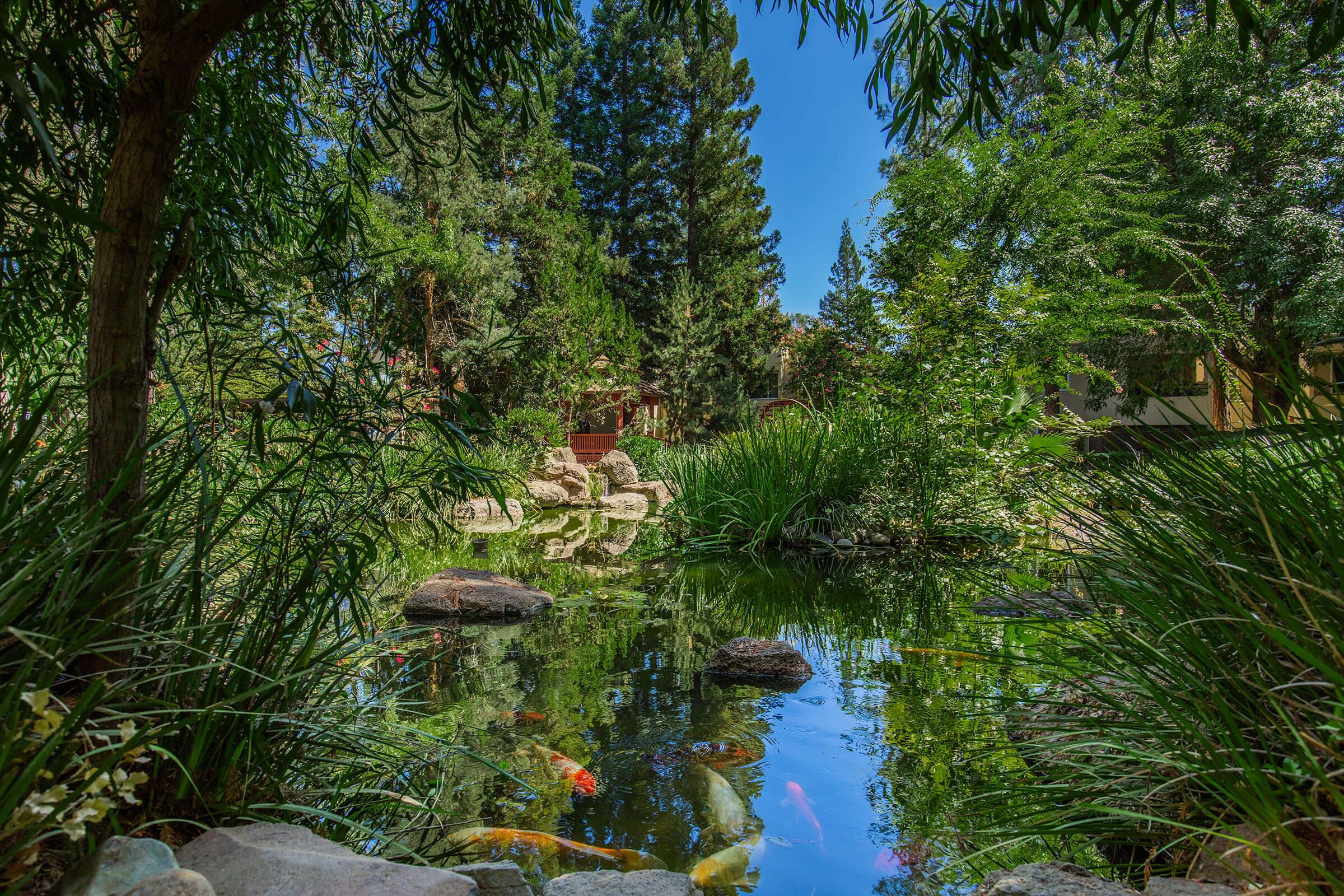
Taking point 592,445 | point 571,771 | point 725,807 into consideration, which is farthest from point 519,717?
point 592,445

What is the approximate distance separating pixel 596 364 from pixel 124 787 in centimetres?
1659

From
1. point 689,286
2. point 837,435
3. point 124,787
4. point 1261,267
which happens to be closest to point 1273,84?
point 1261,267

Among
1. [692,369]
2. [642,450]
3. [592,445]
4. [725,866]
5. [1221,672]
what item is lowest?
[725,866]

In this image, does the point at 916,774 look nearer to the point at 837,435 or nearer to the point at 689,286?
the point at 837,435

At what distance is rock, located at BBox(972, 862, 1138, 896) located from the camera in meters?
1.05

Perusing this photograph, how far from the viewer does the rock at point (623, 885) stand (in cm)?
127

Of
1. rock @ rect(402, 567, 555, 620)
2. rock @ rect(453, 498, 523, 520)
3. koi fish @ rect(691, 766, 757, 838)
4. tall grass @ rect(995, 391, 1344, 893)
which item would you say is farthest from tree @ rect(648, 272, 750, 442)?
tall grass @ rect(995, 391, 1344, 893)

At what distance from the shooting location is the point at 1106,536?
5.34ft

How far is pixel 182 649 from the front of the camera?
1.23 meters

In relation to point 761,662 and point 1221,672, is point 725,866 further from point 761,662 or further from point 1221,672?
point 761,662

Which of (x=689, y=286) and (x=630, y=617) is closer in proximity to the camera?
(x=630, y=617)

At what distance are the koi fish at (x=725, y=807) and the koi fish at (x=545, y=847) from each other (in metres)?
0.27

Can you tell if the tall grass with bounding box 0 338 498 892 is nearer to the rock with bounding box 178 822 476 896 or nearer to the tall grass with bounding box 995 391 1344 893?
the rock with bounding box 178 822 476 896

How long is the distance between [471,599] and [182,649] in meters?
3.10
